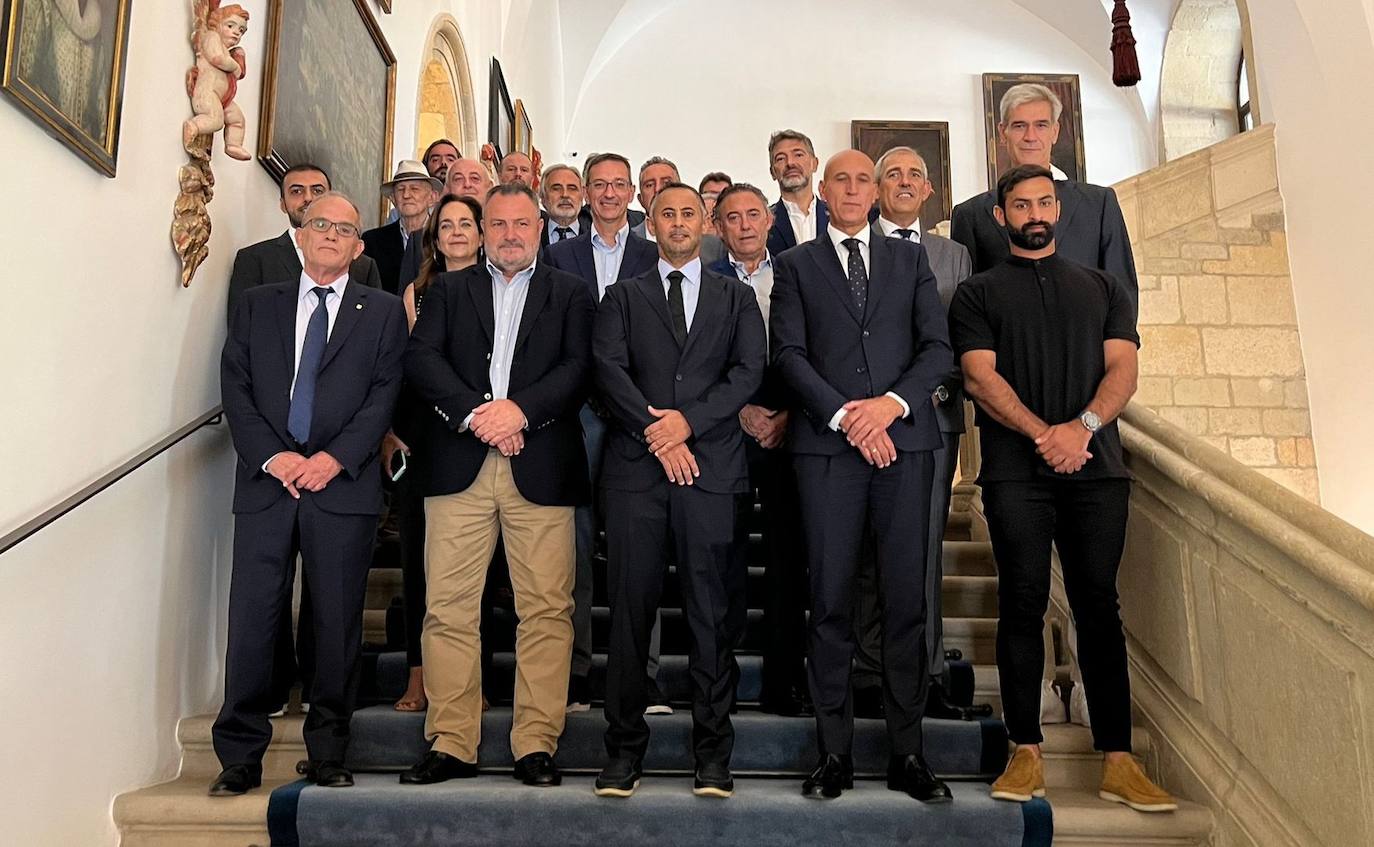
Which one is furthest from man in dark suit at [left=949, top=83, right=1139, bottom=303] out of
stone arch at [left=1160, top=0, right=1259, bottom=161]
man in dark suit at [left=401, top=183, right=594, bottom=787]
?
stone arch at [left=1160, top=0, right=1259, bottom=161]

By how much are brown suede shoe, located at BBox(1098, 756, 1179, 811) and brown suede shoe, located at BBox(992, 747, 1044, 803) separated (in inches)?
6.7

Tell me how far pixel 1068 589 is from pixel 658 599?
1.07 meters

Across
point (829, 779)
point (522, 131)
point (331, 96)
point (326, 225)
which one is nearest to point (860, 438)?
point (829, 779)

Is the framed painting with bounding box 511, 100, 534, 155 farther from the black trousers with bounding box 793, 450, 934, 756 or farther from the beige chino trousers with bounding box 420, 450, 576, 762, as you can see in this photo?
the black trousers with bounding box 793, 450, 934, 756

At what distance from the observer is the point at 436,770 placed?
274 centimetres

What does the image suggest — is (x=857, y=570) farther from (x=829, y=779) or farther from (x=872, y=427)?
(x=829, y=779)

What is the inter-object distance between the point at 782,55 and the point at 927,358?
9.86 metres

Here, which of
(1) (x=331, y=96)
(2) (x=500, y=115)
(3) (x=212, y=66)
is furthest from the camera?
(2) (x=500, y=115)

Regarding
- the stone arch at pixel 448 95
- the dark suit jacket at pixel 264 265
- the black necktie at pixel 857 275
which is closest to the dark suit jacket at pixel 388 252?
the dark suit jacket at pixel 264 265

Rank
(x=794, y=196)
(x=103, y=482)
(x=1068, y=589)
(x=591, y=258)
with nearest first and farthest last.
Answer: (x=103, y=482) → (x=1068, y=589) → (x=591, y=258) → (x=794, y=196)

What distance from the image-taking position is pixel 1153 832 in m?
2.62

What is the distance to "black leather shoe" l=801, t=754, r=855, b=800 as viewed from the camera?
2619mm

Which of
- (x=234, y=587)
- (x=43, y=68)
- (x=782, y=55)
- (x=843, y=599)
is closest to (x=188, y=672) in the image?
(x=234, y=587)

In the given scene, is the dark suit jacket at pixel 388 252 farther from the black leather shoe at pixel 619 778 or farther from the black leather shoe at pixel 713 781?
the black leather shoe at pixel 713 781
